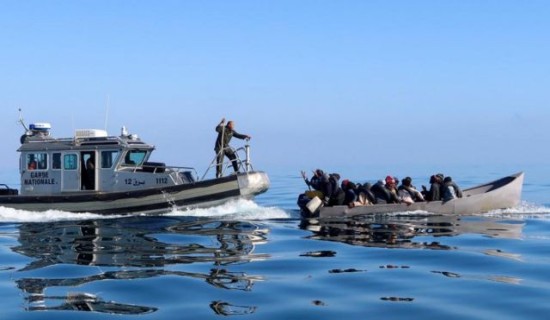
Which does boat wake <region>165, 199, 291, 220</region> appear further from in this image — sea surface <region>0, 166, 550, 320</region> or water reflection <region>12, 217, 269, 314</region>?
water reflection <region>12, 217, 269, 314</region>

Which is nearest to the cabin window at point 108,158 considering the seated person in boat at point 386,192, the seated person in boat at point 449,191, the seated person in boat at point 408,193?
the seated person in boat at point 386,192

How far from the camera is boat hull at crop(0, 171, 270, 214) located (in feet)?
78.5

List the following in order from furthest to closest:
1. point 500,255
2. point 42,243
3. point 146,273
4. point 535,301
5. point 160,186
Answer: point 160,186 < point 42,243 < point 500,255 < point 146,273 < point 535,301

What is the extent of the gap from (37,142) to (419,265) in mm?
15846

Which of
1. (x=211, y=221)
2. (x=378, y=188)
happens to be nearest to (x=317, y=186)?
(x=378, y=188)

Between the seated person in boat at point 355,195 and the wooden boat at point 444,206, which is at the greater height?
the seated person in boat at point 355,195

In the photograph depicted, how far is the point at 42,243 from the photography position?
61.9ft

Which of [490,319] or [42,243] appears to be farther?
[42,243]

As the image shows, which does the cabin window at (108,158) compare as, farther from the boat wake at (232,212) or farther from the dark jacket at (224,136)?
the dark jacket at (224,136)

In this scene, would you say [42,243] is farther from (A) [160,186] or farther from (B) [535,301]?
(B) [535,301]

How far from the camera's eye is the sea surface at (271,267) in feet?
36.3

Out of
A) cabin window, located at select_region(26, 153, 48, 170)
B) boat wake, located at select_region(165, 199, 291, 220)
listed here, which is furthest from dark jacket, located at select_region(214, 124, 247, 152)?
cabin window, located at select_region(26, 153, 48, 170)

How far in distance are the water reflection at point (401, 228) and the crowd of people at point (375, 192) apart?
98 centimetres

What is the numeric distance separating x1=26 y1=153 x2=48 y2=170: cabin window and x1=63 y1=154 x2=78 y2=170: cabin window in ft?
2.56
